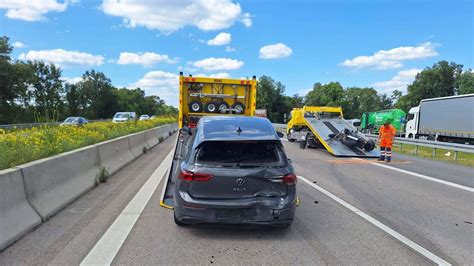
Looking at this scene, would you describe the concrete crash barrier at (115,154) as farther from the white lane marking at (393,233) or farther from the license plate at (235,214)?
the white lane marking at (393,233)

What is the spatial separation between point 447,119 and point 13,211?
29.6m

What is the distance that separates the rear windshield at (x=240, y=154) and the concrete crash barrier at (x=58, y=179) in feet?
8.02

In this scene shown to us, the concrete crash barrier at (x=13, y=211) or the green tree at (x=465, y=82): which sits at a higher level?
the green tree at (x=465, y=82)

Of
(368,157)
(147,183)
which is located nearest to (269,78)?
(368,157)

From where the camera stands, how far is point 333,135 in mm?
17500

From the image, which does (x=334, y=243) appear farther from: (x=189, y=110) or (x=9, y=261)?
(x=189, y=110)

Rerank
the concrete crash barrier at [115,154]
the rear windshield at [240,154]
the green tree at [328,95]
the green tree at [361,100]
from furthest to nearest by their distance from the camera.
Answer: the green tree at [361,100] < the green tree at [328,95] < the concrete crash barrier at [115,154] < the rear windshield at [240,154]

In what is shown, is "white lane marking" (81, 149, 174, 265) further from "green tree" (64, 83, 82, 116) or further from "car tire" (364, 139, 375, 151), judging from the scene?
"green tree" (64, 83, 82, 116)

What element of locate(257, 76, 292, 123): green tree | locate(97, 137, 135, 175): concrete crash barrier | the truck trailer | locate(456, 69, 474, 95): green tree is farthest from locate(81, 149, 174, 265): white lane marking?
locate(257, 76, 292, 123): green tree

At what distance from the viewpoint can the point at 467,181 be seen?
1066 cm

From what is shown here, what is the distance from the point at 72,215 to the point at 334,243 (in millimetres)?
3990

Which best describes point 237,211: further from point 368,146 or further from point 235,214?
point 368,146

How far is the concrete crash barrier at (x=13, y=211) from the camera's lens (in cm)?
460

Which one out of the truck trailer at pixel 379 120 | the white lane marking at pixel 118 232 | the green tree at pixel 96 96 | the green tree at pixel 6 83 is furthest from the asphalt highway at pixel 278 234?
the green tree at pixel 96 96
